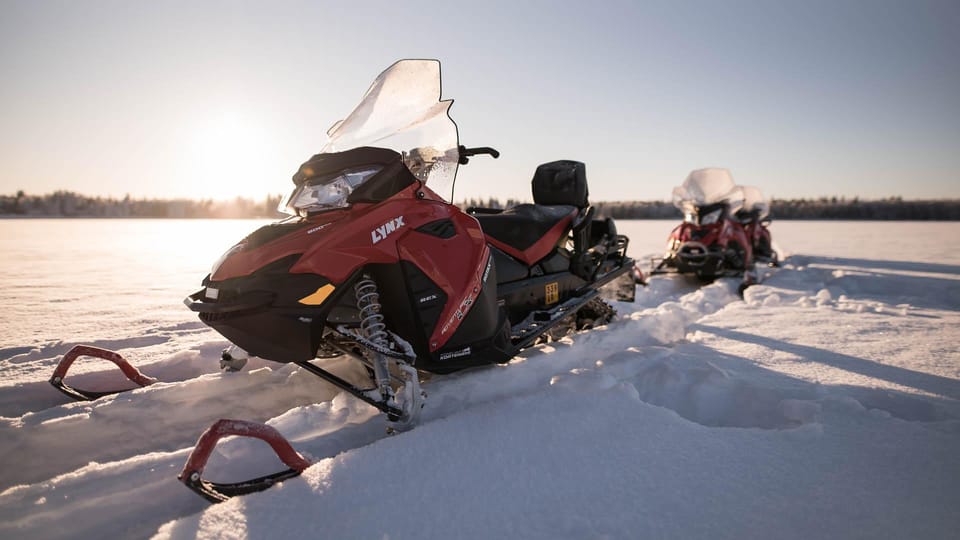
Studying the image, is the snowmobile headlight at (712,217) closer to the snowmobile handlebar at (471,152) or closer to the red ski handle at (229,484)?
the snowmobile handlebar at (471,152)

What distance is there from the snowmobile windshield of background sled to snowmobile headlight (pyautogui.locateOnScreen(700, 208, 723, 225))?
0.08ft

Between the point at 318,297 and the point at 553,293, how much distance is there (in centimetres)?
202

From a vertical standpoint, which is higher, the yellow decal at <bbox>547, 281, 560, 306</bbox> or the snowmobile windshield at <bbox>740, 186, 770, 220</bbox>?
the snowmobile windshield at <bbox>740, 186, 770, 220</bbox>

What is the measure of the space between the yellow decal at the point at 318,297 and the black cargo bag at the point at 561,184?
8.12ft

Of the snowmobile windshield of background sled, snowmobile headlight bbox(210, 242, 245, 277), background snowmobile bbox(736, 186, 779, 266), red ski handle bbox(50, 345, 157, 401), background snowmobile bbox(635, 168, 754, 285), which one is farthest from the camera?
background snowmobile bbox(736, 186, 779, 266)

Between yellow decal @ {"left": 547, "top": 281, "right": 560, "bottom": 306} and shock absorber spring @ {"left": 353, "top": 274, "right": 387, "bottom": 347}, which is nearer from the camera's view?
shock absorber spring @ {"left": 353, "top": 274, "right": 387, "bottom": 347}

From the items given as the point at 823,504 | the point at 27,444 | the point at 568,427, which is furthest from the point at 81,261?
the point at 823,504

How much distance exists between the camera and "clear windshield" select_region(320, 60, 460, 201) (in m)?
2.32

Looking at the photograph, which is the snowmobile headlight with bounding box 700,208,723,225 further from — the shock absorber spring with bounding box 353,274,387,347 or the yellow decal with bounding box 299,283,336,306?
the yellow decal with bounding box 299,283,336,306

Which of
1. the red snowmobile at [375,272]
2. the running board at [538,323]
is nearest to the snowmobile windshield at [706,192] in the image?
the running board at [538,323]

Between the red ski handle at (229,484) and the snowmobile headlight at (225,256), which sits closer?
the red ski handle at (229,484)

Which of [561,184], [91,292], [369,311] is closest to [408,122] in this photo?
[369,311]

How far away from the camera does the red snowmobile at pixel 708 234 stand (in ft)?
25.1

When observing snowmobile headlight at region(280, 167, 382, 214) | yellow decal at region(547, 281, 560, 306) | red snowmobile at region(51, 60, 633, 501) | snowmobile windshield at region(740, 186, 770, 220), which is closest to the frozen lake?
red snowmobile at region(51, 60, 633, 501)
